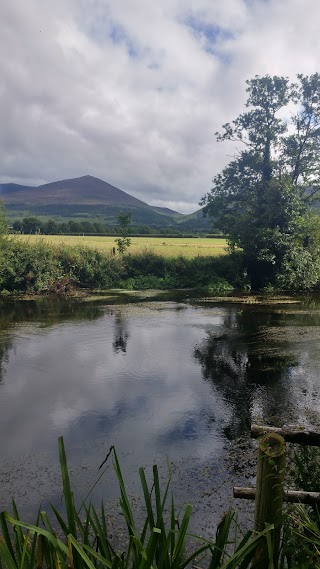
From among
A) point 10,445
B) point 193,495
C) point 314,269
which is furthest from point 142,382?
point 314,269

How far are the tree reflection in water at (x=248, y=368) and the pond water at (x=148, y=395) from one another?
0.04m

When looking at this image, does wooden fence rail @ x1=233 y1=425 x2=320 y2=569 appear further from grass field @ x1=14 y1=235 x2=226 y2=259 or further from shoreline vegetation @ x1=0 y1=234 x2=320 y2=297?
grass field @ x1=14 y1=235 x2=226 y2=259

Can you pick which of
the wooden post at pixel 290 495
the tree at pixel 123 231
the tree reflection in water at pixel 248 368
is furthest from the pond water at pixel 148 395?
the tree at pixel 123 231

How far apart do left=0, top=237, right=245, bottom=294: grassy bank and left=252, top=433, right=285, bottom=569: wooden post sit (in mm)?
26715

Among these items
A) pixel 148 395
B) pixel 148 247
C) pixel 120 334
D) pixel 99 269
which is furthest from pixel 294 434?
pixel 148 247

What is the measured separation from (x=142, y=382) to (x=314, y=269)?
77.5ft

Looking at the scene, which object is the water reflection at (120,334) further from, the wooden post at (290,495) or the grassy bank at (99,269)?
the wooden post at (290,495)

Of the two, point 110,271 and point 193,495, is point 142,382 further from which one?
point 110,271

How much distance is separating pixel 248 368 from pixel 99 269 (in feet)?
67.4

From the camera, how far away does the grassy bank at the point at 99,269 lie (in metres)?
29.1

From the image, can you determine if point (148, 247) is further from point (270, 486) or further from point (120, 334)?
point (270, 486)

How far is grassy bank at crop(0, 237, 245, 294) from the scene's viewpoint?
29.1 metres

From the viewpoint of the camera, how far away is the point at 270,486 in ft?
10.7

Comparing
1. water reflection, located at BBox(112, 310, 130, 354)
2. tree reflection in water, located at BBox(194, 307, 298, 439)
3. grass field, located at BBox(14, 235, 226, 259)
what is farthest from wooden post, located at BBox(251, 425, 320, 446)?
grass field, located at BBox(14, 235, 226, 259)
